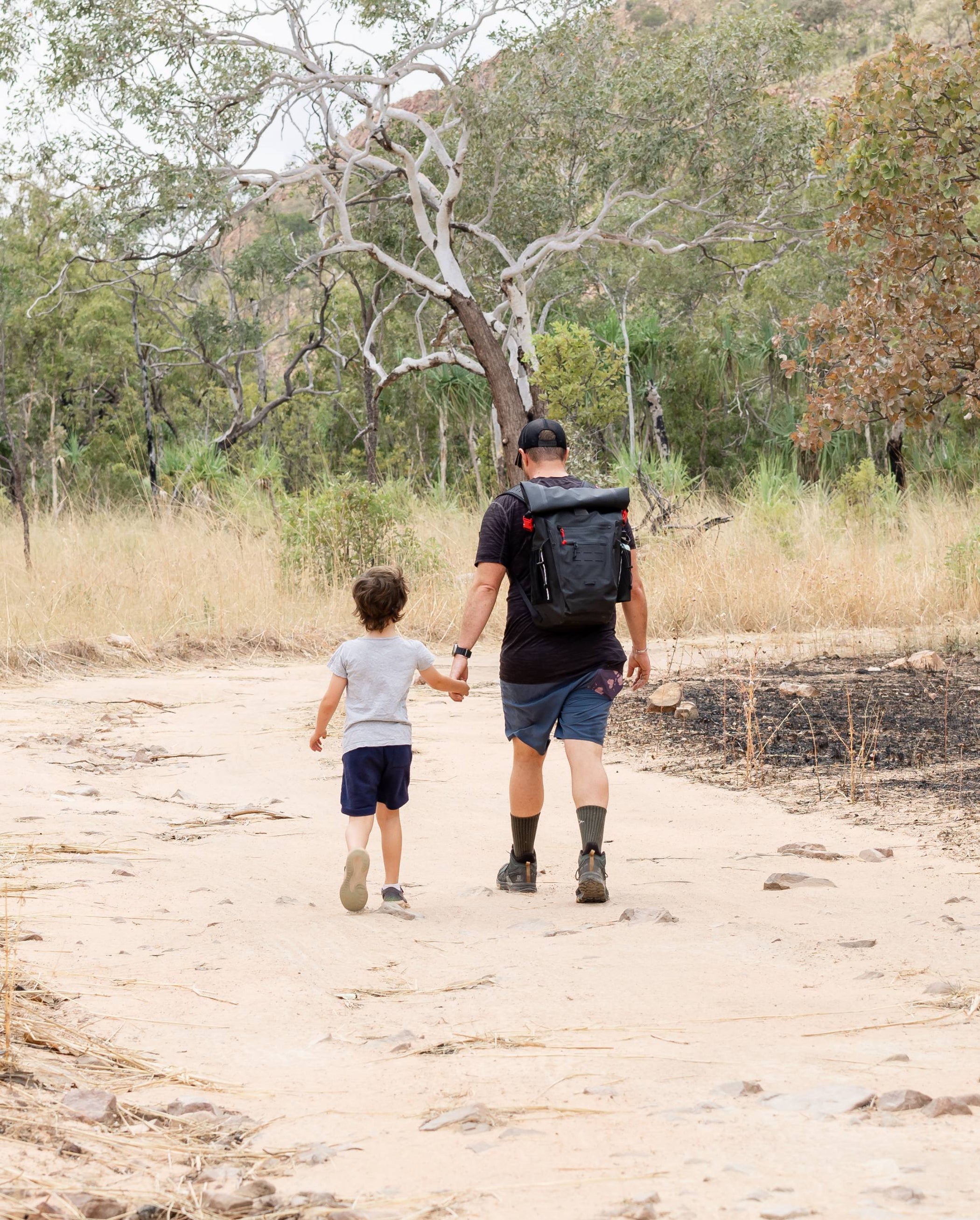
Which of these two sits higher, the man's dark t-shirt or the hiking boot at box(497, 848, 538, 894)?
the man's dark t-shirt

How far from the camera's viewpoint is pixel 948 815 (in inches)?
225

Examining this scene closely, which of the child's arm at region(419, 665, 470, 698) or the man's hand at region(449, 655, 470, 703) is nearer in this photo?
the child's arm at region(419, 665, 470, 698)

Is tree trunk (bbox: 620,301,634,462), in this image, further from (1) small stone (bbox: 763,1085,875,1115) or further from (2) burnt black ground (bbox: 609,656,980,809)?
(1) small stone (bbox: 763,1085,875,1115)

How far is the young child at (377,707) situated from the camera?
4.50 m

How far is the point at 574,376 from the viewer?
18.5 m

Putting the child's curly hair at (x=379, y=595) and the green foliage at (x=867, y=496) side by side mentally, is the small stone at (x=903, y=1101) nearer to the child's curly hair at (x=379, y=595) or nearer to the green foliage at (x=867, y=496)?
the child's curly hair at (x=379, y=595)

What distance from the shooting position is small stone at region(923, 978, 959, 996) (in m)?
3.37

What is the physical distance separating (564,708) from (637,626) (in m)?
0.39

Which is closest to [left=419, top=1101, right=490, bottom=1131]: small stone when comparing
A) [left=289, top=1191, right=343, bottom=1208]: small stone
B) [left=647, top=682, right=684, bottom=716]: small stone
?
[left=289, top=1191, right=343, bottom=1208]: small stone

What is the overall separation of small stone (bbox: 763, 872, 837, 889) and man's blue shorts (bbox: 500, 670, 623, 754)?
0.75 m

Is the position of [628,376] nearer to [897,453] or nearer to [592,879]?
[897,453]

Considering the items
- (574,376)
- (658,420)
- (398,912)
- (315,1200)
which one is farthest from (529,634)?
(658,420)

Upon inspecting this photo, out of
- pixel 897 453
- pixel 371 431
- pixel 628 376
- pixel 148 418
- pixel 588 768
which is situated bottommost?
pixel 588 768

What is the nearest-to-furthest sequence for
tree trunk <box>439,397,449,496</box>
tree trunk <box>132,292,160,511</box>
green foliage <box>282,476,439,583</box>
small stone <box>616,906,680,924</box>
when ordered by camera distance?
small stone <box>616,906,680,924</box> < green foliage <box>282,476,439,583</box> < tree trunk <box>132,292,160,511</box> < tree trunk <box>439,397,449,496</box>
